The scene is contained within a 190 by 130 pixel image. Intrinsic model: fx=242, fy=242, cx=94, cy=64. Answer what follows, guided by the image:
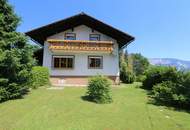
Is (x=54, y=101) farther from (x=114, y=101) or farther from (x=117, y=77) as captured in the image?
(x=117, y=77)

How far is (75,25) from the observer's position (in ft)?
87.2

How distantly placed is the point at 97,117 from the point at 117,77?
14658 mm

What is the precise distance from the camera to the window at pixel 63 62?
84.3ft

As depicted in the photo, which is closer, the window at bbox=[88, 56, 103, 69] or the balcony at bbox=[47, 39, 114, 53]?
the balcony at bbox=[47, 39, 114, 53]

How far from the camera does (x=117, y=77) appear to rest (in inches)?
1012

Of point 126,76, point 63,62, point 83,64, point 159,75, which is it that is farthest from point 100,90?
point 126,76

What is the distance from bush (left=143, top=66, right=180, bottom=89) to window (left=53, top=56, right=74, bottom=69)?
26.2 ft

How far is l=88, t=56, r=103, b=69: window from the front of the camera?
25859 mm

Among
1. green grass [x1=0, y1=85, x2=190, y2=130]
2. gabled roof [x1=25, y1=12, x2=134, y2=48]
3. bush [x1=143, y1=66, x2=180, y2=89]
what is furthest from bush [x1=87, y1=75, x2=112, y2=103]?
gabled roof [x1=25, y1=12, x2=134, y2=48]

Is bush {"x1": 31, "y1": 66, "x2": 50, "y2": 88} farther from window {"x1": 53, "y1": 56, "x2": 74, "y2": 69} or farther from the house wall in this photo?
window {"x1": 53, "y1": 56, "x2": 74, "y2": 69}

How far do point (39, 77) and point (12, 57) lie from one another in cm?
708

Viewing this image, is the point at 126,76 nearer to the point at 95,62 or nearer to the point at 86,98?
the point at 95,62

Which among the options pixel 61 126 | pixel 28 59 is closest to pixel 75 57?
pixel 28 59

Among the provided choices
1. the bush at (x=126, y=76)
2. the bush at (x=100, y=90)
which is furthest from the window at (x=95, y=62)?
the bush at (x=100, y=90)
